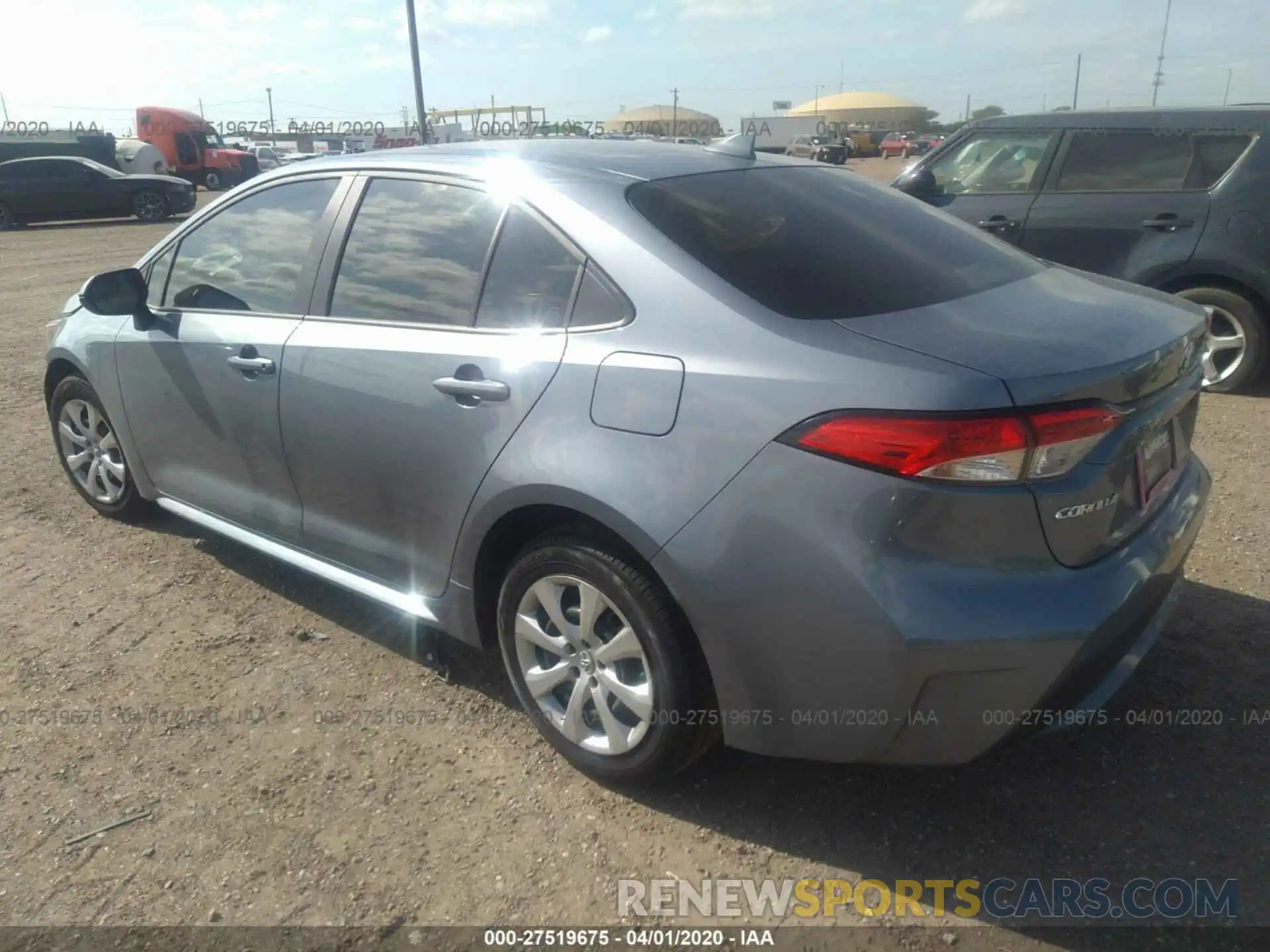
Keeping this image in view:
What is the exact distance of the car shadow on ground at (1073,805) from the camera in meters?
2.35

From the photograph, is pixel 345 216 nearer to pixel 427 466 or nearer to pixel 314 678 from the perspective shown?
pixel 427 466

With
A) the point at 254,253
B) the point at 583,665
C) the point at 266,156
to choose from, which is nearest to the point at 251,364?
the point at 254,253

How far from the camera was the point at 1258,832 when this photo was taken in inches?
96.1

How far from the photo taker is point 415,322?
9.63 ft

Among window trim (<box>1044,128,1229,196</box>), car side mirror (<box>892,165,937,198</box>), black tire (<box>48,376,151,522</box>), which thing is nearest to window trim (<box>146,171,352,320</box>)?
black tire (<box>48,376,151,522</box>)

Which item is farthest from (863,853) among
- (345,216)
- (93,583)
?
(93,583)

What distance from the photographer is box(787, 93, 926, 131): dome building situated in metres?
124

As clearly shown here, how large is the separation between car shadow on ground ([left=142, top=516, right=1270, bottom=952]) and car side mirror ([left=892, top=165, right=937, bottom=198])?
3828mm

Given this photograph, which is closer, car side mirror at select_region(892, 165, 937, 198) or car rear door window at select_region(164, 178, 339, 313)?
car rear door window at select_region(164, 178, 339, 313)

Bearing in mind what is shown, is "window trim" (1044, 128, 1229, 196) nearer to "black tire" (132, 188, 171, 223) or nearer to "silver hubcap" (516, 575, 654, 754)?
"silver hubcap" (516, 575, 654, 754)

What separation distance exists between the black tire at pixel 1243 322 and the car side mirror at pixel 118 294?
5.61 metres

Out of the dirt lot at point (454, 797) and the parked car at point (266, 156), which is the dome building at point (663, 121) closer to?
the parked car at point (266, 156)

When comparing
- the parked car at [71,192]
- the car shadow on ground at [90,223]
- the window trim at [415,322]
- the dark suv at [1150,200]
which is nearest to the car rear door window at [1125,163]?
the dark suv at [1150,200]

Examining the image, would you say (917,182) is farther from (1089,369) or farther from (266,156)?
(266,156)
